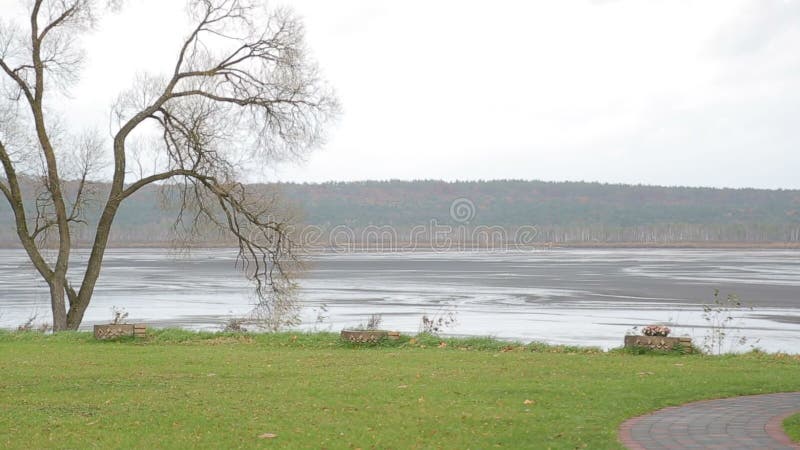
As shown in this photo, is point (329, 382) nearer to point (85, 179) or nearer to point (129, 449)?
point (129, 449)

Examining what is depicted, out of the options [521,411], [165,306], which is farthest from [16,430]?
[165,306]

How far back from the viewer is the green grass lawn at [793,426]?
7990 mm

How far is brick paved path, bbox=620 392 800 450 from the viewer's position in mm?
7785

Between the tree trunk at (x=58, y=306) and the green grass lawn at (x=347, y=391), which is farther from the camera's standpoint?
the tree trunk at (x=58, y=306)

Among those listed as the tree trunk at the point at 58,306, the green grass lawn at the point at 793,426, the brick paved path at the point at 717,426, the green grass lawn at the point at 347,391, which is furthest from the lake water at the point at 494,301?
the green grass lawn at the point at 793,426

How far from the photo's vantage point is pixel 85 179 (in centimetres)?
2255

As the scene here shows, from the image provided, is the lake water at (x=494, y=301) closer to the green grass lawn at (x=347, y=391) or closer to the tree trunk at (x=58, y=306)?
the tree trunk at (x=58, y=306)

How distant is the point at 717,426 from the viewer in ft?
28.1

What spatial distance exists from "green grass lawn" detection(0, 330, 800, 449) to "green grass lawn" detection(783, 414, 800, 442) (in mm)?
1421

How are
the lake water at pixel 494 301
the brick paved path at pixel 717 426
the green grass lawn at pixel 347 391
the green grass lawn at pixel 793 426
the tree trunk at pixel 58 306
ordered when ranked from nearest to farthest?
the brick paved path at pixel 717 426, the green grass lawn at pixel 793 426, the green grass lawn at pixel 347 391, the tree trunk at pixel 58 306, the lake water at pixel 494 301

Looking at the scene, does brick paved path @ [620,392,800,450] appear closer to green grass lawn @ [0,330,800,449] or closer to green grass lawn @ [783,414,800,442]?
green grass lawn @ [783,414,800,442]

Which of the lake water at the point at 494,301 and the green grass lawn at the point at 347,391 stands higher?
the green grass lawn at the point at 347,391

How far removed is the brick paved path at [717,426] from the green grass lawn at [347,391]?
248 mm

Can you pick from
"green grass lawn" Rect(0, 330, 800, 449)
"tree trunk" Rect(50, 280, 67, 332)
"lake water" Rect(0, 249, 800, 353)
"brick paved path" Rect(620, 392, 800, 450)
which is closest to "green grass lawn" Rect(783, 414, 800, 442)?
"brick paved path" Rect(620, 392, 800, 450)
